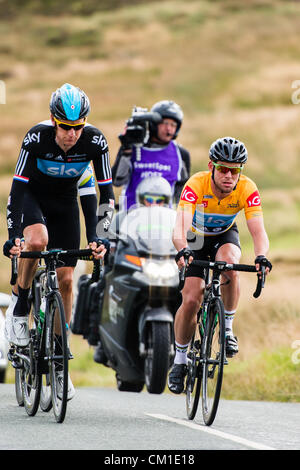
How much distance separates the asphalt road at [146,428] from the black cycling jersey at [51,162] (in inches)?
63.4

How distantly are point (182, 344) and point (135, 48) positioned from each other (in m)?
76.3

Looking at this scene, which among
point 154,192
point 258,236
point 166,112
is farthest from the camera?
point 166,112

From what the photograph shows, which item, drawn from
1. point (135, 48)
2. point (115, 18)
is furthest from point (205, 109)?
point (115, 18)

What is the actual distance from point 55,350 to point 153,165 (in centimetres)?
382

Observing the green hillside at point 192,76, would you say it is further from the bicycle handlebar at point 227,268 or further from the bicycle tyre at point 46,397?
the bicycle handlebar at point 227,268

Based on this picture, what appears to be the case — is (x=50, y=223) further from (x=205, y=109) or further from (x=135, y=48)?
(x=135, y=48)

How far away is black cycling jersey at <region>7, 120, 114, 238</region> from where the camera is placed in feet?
30.1

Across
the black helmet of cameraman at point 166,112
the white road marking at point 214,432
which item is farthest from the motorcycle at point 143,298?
the black helmet of cameraman at point 166,112

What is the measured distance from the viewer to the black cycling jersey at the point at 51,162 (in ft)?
30.1

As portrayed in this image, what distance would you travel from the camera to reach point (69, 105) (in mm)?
8867

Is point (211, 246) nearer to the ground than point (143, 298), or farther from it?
farther from it

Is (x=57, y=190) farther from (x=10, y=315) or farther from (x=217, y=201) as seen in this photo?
(x=217, y=201)

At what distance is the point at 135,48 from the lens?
84625mm

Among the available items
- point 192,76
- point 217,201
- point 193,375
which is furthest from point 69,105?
point 192,76
